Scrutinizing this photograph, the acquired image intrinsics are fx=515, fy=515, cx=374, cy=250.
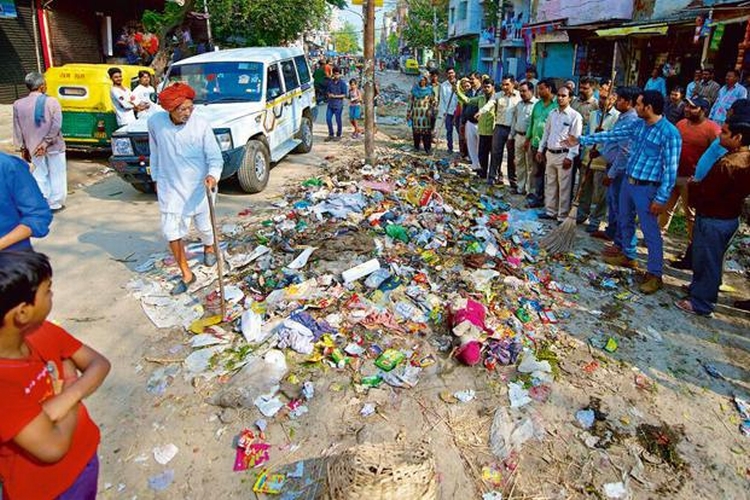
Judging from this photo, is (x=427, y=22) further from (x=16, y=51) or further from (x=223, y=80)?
(x=223, y=80)

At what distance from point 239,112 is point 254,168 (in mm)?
830

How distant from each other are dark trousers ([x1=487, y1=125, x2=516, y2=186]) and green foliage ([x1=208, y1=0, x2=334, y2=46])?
48.1 ft

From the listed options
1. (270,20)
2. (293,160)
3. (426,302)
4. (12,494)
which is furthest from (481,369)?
(270,20)

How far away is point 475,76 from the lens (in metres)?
10.1

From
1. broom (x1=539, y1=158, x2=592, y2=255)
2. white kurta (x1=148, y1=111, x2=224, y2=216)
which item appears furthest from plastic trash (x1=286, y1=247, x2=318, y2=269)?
broom (x1=539, y1=158, x2=592, y2=255)

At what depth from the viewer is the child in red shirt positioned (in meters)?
1.37

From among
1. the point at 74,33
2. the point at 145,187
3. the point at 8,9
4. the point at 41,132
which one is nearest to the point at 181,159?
the point at 41,132

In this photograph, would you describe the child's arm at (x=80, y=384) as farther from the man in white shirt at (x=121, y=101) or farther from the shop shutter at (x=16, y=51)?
the shop shutter at (x=16, y=51)

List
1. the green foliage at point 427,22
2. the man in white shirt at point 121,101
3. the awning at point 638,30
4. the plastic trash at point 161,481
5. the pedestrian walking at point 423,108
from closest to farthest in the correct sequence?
1. the plastic trash at point 161,481
2. the man in white shirt at point 121,101
3. the pedestrian walking at point 423,108
4. the awning at point 638,30
5. the green foliage at point 427,22

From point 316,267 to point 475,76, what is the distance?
6.72m

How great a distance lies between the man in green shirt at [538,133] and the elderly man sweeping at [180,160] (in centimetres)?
461

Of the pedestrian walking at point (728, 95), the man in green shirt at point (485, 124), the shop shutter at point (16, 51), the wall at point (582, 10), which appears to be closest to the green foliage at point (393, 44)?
the wall at point (582, 10)

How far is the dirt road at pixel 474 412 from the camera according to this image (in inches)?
115

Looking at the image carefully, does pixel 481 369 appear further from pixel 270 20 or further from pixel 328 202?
pixel 270 20
